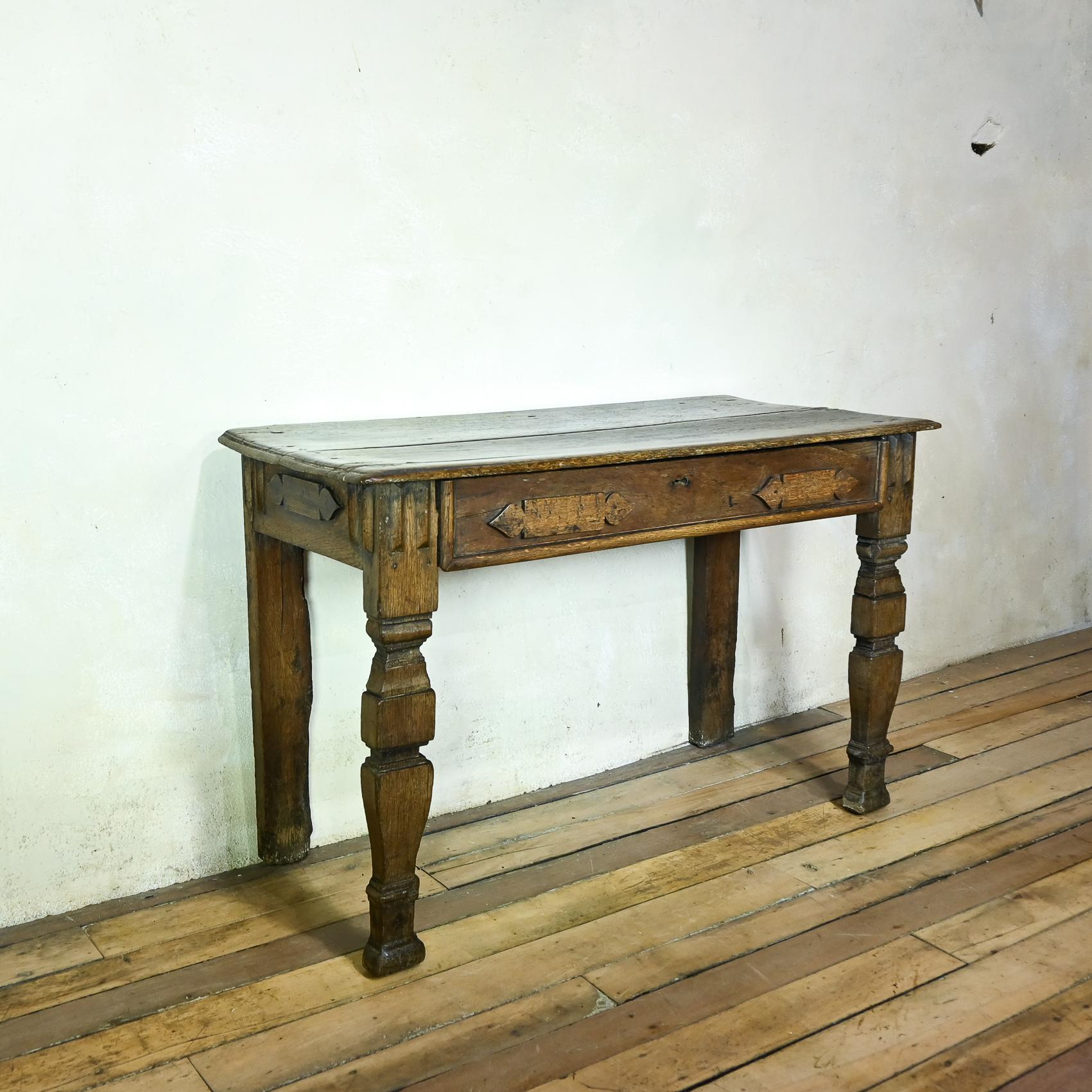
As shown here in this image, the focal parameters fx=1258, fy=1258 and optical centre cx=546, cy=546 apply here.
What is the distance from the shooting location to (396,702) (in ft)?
6.52

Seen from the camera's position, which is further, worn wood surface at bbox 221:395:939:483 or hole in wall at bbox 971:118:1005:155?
hole in wall at bbox 971:118:1005:155

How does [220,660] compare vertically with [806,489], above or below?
below

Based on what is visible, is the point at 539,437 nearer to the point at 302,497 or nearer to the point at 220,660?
the point at 302,497

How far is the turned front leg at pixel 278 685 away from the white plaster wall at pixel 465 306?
0.17 feet

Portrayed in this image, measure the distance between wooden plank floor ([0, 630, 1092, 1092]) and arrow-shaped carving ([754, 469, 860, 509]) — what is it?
0.73m

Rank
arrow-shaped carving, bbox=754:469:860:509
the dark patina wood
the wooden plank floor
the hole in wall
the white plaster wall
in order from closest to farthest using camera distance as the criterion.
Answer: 1. the wooden plank floor
2. the white plaster wall
3. arrow-shaped carving, bbox=754:469:860:509
4. the dark patina wood
5. the hole in wall

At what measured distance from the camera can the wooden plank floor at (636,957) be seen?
73.4 inches

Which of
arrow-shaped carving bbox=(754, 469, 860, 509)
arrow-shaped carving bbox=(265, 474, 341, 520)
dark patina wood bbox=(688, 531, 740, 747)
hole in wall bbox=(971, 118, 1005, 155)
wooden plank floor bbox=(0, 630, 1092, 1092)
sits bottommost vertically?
wooden plank floor bbox=(0, 630, 1092, 1092)

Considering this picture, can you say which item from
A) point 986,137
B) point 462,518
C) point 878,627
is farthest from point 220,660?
point 986,137

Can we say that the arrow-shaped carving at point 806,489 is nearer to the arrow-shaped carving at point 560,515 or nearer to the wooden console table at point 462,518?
the wooden console table at point 462,518

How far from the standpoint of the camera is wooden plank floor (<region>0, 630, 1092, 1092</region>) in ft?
6.11

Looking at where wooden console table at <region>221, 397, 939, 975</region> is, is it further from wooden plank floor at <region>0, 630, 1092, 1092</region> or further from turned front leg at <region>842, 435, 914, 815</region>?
wooden plank floor at <region>0, 630, 1092, 1092</region>

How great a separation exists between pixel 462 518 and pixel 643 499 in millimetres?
367

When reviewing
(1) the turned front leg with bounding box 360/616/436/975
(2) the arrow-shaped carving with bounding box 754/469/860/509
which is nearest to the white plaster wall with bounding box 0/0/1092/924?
(1) the turned front leg with bounding box 360/616/436/975
